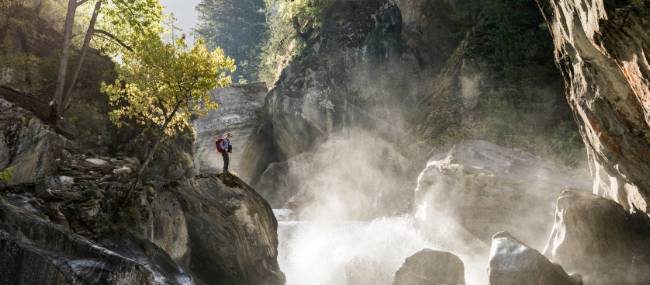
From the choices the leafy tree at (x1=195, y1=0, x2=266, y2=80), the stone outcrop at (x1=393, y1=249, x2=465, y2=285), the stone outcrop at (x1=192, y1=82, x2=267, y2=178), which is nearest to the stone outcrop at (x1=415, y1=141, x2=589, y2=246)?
the stone outcrop at (x1=393, y1=249, x2=465, y2=285)

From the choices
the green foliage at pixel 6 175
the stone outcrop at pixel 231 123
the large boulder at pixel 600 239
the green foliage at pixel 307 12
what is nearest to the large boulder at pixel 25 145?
the green foliage at pixel 6 175

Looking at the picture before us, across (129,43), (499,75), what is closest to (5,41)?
(129,43)

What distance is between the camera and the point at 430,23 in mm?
33875

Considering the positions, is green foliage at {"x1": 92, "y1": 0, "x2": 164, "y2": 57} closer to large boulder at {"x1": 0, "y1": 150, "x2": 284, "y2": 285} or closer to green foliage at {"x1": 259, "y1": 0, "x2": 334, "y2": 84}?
large boulder at {"x1": 0, "y1": 150, "x2": 284, "y2": 285}

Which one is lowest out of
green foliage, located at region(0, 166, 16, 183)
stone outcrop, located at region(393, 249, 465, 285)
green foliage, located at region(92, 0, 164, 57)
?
stone outcrop, located at region(393, 249, 465, 285)

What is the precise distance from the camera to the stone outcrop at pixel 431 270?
16500mm

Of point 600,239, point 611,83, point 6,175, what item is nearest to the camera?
point 6,175

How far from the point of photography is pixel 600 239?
1456 centimetres

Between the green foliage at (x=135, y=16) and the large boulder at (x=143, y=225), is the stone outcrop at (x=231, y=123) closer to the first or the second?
the large boulder at (x=143, y=225)

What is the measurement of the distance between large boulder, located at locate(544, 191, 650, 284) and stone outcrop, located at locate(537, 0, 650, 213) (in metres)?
0.71

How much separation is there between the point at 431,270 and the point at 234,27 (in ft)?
215

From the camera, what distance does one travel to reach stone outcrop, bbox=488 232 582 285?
13141 millimetres

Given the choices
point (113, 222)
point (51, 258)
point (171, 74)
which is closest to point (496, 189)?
point (171, 74)

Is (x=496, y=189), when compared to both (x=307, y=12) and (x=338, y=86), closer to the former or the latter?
(x=338, y=86)
